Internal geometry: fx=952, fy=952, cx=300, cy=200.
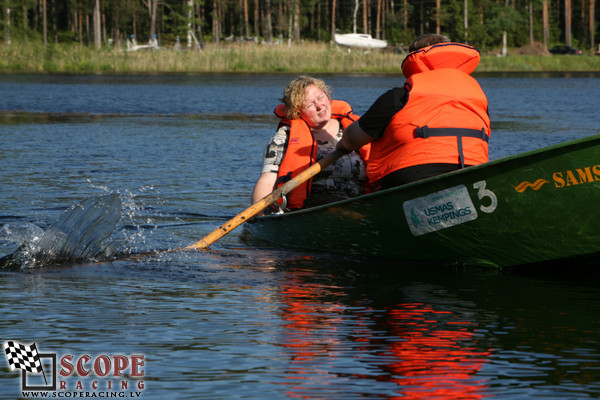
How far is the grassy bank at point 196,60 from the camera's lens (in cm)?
3941

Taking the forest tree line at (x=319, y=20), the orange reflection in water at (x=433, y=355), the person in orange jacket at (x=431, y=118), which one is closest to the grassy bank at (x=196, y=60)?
the forest tree line at (x=319, y=20)

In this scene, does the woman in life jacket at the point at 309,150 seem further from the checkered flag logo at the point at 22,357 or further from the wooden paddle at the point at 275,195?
the checkered flag logo at the point at 22,357

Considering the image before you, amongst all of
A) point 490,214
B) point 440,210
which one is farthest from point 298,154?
point 490,214

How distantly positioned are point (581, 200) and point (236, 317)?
2.00m

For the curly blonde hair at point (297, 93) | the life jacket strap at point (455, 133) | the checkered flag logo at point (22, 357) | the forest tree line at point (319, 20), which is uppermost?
the forest tree line at point (319, 20)

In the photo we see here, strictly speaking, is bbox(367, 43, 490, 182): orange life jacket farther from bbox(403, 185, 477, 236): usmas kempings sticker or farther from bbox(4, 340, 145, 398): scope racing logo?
bbox(4, 340, 145, 398): scope racing logo

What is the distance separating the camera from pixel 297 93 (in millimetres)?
6438

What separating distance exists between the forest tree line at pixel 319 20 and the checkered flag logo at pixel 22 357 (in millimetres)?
50025

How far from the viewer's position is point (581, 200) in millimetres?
5207

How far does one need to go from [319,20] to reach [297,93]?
65.7 m

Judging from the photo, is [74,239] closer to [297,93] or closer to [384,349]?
[297,93]

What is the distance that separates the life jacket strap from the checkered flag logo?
8.11ft

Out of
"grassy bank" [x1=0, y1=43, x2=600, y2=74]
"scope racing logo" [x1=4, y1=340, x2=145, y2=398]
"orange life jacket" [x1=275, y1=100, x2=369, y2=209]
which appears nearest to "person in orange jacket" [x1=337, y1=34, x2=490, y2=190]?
"orange life jacket" [x1=275, y1=100, x2=369, y2=209]

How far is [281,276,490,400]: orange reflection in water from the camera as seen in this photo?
3639 mm
